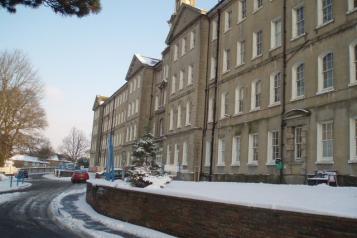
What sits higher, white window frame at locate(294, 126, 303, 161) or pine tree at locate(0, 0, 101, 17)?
pine tree at locate(0, 0, 101, 17)

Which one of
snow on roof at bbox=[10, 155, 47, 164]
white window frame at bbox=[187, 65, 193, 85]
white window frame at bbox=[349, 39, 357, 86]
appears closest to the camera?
white window frame at bbox=[349, 39, 357, 86]

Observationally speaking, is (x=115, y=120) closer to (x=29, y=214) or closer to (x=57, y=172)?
(x=57, y=172)

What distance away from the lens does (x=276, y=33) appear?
28172 millimetres

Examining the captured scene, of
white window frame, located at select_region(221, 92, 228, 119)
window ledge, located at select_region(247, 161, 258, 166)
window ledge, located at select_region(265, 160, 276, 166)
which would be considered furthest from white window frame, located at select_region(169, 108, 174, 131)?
window ledge, located at select_region(265, 160, 276, 166)

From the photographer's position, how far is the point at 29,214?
68.6 ft

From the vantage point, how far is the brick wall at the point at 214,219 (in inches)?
377

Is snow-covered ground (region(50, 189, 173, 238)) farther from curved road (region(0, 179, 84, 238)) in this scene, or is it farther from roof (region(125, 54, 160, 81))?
roof (region(125, 54, 160, 81))

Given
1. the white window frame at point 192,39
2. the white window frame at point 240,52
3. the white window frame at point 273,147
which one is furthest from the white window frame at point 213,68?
the white window frame at point 273,147

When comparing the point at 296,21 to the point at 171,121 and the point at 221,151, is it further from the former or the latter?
the point at 171,121

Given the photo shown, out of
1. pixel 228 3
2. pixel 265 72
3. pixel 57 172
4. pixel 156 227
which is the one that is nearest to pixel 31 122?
pixel 57 172

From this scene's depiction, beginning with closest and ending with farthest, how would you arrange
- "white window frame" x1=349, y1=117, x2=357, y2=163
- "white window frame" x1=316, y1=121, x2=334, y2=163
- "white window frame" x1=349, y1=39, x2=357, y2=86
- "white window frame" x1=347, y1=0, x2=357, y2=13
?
1. "white window frame" x1=349, y1=117, x2=357, y2=163
2. "white window frame" x1=349, y1=39, x2=357, y2=86
3. "white window frame" x1=347, y1=0, x2=357, y2=13
4. "white window frame" x1=316, y1=121, x2=334, y2=163

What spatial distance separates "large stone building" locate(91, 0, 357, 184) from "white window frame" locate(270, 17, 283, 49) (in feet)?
0.22

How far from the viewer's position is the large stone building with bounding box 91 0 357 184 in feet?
72.0

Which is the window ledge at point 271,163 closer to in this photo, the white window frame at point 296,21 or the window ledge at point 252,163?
the window ledge at point 252,163
